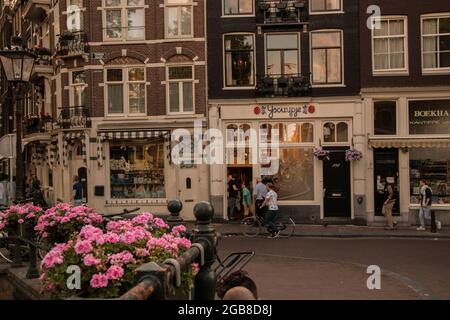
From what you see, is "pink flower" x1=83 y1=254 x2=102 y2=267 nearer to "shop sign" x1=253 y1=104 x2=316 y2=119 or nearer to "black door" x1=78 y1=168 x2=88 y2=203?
"shop sign" x1=253 y1=104 x2=316 y2=119

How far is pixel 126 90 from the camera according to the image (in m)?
27.0

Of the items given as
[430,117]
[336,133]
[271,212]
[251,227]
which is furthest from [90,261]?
[430,117]

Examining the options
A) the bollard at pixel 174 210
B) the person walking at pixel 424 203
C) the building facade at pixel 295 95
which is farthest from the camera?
the building facade at pixel 295 95

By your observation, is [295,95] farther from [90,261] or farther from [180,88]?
[90,261]

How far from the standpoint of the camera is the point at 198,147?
2638 cm

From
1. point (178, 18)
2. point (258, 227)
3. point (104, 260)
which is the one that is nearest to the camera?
point (104, 260)

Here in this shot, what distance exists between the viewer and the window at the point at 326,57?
84.1 feet

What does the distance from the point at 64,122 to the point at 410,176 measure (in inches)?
585

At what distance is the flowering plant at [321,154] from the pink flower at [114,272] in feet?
67.4

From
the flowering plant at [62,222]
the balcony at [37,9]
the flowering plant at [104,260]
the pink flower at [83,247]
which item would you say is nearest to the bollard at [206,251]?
the flowering plant at [104,260]

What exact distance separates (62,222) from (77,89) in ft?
60.9

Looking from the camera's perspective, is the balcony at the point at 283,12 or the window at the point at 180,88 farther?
the window at the point at 180,88

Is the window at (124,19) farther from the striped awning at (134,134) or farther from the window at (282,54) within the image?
the window at (282,54)
